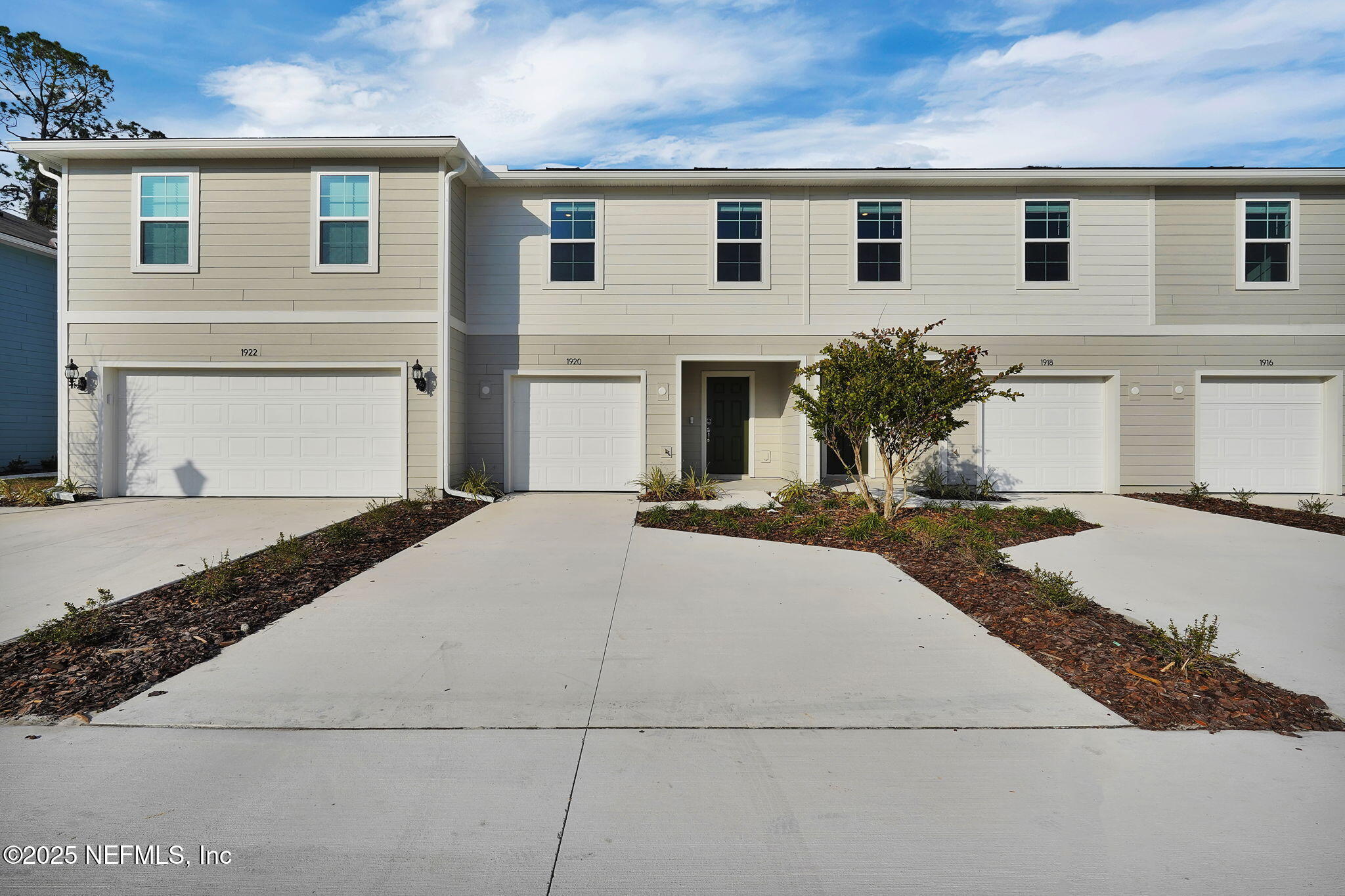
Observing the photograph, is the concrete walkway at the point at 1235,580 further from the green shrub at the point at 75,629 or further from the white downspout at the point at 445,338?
the white downspout at the point at 445,338

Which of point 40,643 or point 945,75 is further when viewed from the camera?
point 945,75

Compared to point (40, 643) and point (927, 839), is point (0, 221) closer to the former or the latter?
point (40, 643)

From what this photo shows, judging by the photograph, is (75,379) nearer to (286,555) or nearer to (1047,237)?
(286,555)

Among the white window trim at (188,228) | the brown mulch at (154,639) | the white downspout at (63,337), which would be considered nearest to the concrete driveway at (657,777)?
the brown mulch at (154,639)

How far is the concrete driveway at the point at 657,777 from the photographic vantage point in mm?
2096

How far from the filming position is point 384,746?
9.32 feet

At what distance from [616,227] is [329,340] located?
4840 millimetres

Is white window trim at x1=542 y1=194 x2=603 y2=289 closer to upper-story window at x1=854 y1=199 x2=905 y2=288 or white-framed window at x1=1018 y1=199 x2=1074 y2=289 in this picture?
upper-story window at x1=854 y1=199 x2=905 y2=288

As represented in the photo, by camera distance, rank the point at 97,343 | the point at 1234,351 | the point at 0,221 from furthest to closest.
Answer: the point at 0,221 → the point at 1234,351 → the point at 97,343

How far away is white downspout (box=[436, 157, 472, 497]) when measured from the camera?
10.5 m

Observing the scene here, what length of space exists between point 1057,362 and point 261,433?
12788 mm

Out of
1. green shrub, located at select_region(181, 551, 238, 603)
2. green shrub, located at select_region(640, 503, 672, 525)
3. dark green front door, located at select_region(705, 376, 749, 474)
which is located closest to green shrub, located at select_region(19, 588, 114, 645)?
green shrub, located at select_region(181, 551, 238, 603)

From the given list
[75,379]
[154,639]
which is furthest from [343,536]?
[75,379]

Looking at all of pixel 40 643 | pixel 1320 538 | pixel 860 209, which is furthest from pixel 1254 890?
pixel 860 209
